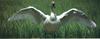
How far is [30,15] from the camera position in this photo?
2.49 metres

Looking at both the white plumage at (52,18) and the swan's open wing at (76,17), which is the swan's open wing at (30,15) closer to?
the white plumage at (52,18)

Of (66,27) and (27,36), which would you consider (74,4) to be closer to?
(66,27)

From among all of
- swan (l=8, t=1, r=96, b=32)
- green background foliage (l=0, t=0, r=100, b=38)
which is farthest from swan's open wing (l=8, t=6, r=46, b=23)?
green background foliage (l=0, t=0, r=100, b=38)

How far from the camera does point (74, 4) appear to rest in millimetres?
2693

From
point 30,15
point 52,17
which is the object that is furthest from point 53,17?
point 30,15

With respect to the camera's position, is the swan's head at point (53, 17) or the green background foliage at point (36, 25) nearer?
the swan's head at point (53, 17)

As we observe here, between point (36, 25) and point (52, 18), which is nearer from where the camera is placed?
point (52, 18)

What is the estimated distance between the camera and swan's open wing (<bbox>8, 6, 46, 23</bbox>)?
236 cm

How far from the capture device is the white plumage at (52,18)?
2.40 m

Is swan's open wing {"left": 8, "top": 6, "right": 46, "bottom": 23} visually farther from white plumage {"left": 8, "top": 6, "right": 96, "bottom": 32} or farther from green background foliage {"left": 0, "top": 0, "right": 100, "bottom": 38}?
green background foliage {"left": 0, "top": 0, "right": 100, "bottom": 38}

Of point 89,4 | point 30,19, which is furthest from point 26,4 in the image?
point 89,4

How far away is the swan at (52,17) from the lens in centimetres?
240

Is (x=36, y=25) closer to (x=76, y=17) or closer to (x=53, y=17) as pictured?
(x=53, y=17)

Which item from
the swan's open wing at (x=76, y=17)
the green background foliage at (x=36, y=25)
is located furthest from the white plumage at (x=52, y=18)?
the green background foliage at (x=36, y=25)
